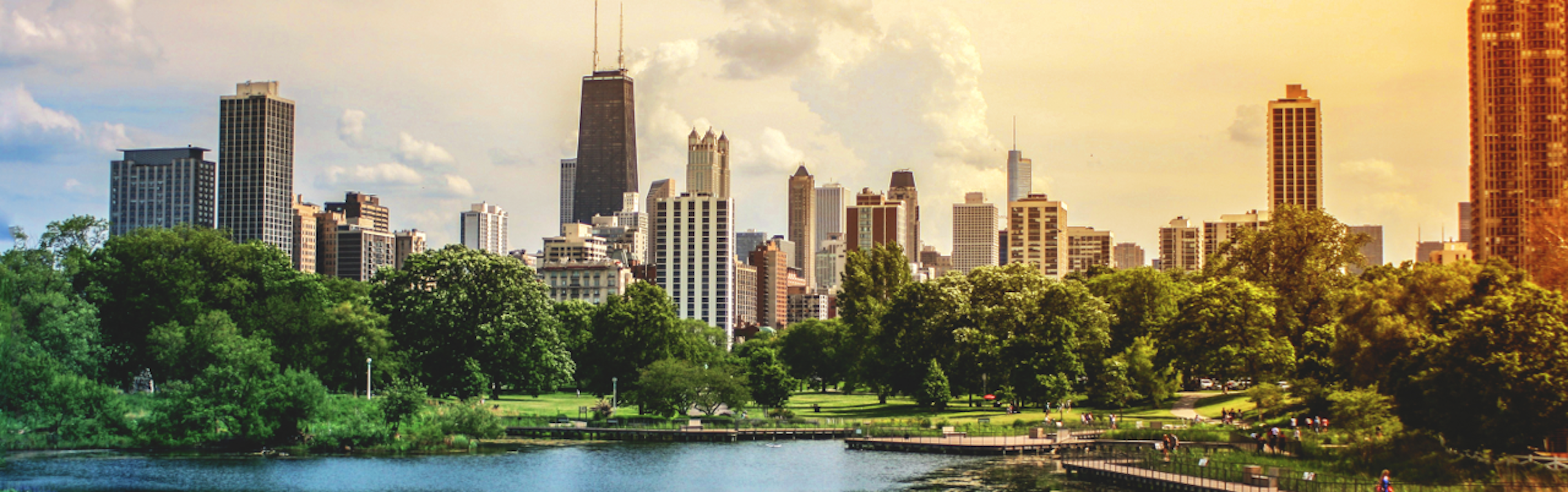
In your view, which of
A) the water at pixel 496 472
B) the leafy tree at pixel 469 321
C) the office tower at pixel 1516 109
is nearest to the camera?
the water at pixel 496 472

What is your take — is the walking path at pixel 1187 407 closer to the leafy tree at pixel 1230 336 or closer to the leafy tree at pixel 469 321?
the leafy tree at pixel 1230 336

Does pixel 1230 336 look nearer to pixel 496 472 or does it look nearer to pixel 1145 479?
pixel 1145 479

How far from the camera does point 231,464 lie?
2427 inches

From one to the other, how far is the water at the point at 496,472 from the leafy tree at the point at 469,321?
13863 millimetres

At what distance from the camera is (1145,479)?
2149 inches

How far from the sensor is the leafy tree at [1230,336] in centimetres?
7494

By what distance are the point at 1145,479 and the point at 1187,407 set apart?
2950 centimetres

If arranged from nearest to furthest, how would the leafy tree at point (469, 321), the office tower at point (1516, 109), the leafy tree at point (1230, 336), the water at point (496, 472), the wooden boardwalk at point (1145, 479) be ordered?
the wooden boardwalk at point (1145, 479)
the water at point (496, 472)
the leafy tree at point (1230, 336)
the leafy tree at point (469, 321)
the office tower at point (1516, 109)

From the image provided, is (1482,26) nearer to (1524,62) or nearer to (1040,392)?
(1524,62)

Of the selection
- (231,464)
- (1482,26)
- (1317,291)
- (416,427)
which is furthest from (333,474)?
(1482,26)

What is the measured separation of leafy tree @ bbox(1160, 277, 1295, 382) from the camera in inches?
2950

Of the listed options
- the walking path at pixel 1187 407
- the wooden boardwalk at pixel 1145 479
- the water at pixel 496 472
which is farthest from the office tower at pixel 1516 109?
the water at pixel 496 472

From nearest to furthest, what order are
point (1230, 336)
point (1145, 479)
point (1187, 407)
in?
point (1145, 479) → point (1230, 336) → point (1187, 407)

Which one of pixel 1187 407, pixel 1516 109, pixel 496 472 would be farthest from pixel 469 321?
pixel 1516 109
